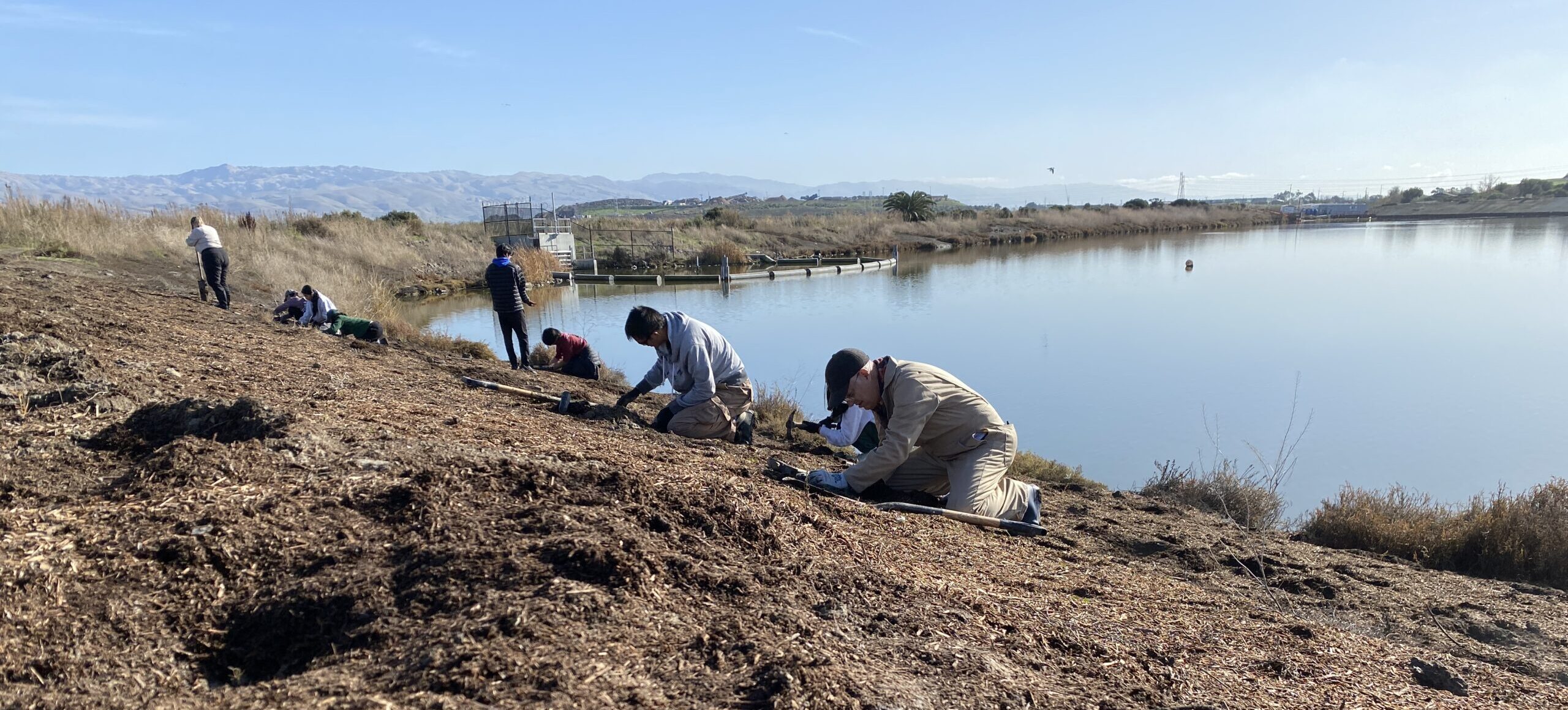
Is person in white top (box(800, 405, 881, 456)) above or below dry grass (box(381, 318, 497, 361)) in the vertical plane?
below

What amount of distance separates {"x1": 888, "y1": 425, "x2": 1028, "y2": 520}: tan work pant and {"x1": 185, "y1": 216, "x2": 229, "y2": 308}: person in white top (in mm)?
11684

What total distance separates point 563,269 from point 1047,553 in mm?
32233

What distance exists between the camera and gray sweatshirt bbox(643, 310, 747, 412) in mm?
6484

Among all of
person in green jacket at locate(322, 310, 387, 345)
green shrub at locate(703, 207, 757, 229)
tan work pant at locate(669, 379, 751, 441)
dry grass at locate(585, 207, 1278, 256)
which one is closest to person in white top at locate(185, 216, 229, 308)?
person in green jacket at locate(322, 310, 387, 345)

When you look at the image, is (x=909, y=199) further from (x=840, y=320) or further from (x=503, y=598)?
(x=503, y=598)

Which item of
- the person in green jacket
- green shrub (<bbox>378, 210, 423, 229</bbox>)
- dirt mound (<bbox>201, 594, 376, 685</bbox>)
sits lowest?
dirt mound (<bbox>201, 594, 376, 685</bbox>)

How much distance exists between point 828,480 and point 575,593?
249 centimetres

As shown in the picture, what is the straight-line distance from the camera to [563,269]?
3488 centimetres

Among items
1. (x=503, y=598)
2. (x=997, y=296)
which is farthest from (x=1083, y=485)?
(x=997, y=296)

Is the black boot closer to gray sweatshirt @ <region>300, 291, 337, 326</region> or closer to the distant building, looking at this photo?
gray sweatshirt @ <region>300, 291, 337, 326</region>

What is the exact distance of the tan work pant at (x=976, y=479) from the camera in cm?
504

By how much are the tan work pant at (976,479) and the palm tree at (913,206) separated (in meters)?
57.8

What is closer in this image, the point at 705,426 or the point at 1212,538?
the point at 1212,538

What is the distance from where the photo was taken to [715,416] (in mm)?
6832
